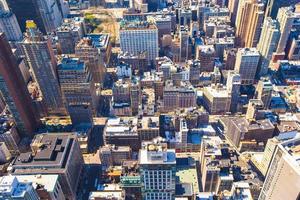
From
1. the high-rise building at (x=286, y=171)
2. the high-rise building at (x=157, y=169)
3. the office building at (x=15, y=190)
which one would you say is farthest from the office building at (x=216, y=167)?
the office building at (x=15, y=190)

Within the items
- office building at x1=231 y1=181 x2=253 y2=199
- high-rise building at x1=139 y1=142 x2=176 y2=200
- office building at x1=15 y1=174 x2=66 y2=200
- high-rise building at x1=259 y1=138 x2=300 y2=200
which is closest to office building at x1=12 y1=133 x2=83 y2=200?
office building at x1=15 y1=174 x2=66 y2=200

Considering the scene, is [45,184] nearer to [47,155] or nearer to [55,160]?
[55,160]

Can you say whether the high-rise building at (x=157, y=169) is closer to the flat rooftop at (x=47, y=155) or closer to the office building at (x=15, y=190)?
the office building at (x=15, y=190)

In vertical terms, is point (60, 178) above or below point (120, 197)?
above

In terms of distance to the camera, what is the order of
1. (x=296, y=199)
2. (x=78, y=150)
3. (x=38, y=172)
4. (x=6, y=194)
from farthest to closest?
(x=78, y=150), (x=38, y=172), (x=6, y=194), (x=296, y=199)

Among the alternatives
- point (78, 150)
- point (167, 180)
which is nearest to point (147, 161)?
point (167, 180)

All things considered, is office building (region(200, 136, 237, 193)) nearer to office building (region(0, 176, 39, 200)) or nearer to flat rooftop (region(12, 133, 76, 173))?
flat rooftop (region(12, 133, 76, 173))

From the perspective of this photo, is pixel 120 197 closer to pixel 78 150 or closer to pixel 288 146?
pixel 78 150
